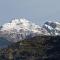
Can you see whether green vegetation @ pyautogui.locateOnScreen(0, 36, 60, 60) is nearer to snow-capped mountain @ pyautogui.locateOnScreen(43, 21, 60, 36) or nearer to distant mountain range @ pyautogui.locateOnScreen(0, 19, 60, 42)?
distant mountain range @ pyautogui.locateOnScreen(0, 19, 60, 42)

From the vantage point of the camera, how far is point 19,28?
11288 cm

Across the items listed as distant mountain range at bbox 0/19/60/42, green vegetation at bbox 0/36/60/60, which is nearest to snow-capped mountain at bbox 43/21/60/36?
distant mountain range at bbox 0/19/60/42

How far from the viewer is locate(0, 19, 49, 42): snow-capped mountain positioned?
101 meters

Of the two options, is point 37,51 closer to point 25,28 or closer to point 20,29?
point 20,29

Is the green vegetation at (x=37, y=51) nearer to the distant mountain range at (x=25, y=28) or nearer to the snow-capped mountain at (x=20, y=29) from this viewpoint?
the snow-capped mountain at (x=20, y=29)

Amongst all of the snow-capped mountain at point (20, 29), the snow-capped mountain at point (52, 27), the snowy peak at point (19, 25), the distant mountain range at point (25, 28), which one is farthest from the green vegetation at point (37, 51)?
the snow-capped mountain at point (52, 27)

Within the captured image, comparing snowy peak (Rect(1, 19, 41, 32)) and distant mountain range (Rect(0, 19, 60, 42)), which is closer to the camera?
distant mountain range (Rect(0, 19, 60, 42))

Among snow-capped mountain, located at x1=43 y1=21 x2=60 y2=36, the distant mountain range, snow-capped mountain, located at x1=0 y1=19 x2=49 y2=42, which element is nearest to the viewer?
snow-capped mountain, located at x1=0 y1=19 x2=49 y2=42

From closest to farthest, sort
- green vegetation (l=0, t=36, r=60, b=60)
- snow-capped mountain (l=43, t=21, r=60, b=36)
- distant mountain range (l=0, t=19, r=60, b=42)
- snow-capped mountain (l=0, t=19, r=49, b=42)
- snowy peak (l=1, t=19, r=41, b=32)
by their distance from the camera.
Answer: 1. green vegetation (l=0, t=36, r=60, b=60)
2. snow-capped mountain (l=0, t=19, r=49, b=42)
3. distant mountain range (l=0, t=19, r=60, b=42)
4. snow-capped mountain (l=43, t=21, r=60, b=36)
5. snowy peak (l=1, t=19, r=41, b=32)

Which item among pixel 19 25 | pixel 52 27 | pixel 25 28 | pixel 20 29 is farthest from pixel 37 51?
pixel 19 25

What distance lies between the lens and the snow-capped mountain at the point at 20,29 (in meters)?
101

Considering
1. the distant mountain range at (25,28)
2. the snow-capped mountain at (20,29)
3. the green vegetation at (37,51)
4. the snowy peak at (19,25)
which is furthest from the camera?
the snowy peak at (19,25)

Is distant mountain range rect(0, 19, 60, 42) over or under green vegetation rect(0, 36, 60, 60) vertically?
over

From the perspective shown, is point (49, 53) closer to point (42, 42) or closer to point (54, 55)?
point (54, 55)
